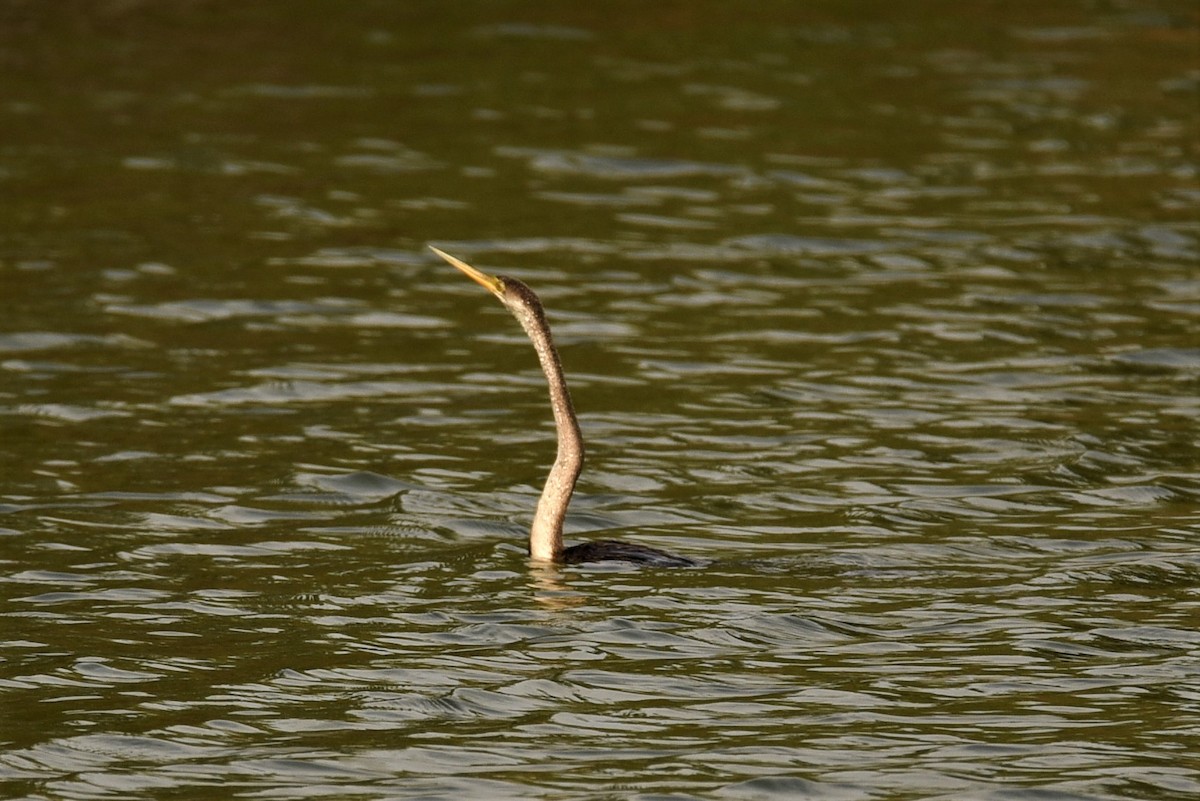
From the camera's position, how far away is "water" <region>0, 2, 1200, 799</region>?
28.9 feet

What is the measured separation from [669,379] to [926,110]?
859 cm

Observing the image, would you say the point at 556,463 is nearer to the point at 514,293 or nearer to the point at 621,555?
the point at 621,555

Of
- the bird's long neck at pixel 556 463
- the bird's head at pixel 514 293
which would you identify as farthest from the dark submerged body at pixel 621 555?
the bird's head at pixel 514 293

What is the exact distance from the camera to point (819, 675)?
932 centimetres

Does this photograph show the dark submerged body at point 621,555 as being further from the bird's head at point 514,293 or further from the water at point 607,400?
the bird's head at point 514,293

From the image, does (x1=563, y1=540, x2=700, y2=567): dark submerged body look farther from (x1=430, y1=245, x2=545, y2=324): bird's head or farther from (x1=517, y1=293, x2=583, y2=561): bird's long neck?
(x1=430, y1=245, x2=545, y2=324): bird's head

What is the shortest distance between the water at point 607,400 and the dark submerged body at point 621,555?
0.44 feet

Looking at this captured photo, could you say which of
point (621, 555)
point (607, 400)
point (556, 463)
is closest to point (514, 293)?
point (556, 463)

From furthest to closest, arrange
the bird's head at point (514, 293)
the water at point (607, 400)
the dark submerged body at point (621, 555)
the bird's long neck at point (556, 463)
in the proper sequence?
the bird's head at point (514, 293) → the bird's long neck at point (556, 463) → the dark submerged body at point (621, 555) → the water at point (607, 400)

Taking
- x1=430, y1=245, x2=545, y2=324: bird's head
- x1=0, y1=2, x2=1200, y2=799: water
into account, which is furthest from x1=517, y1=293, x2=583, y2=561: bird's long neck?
x1=0, y1=2, x2=1200, y2=799: water

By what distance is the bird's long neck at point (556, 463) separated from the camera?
11.1 m

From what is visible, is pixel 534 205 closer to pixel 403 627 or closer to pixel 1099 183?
pixel 1099 183

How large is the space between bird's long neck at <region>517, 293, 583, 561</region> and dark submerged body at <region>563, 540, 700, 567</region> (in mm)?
96

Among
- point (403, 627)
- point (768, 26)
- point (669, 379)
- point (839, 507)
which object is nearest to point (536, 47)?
point (768, 26)
